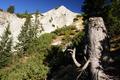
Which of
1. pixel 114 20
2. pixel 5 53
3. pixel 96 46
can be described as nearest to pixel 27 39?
pixel 5 53

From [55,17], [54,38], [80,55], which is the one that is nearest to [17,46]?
[54,38]

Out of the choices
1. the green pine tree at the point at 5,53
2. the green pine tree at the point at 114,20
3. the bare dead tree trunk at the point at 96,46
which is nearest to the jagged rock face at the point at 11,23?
the green pine tree at the point at 5,53

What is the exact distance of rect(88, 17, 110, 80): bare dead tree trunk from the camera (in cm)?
1040

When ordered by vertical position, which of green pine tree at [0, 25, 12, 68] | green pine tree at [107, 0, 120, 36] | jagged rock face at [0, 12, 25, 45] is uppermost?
jagged rock face at [0, 12, 25, 45]

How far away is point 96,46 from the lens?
10758mm

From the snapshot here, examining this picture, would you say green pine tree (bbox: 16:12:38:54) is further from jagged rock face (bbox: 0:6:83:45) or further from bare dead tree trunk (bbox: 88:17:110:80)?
bare dead tree trunk (bbox: 88:17:110:80)

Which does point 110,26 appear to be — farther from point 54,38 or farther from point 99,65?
point 54,38

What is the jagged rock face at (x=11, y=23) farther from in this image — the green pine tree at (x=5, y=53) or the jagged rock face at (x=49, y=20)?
the green pine tree at (x=5, y=53)

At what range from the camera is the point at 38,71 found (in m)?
30.0

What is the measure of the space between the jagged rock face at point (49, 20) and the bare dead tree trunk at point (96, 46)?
219 ft

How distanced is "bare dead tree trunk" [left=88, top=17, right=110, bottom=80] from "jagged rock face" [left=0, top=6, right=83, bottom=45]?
6672 cm

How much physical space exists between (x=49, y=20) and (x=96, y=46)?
74.4 metres

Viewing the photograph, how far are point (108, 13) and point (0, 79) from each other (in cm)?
1707

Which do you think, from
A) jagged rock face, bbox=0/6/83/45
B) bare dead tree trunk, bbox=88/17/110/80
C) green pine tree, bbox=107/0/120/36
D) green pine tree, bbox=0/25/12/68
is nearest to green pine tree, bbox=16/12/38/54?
green pine tree, bbox=0/25/12/68
